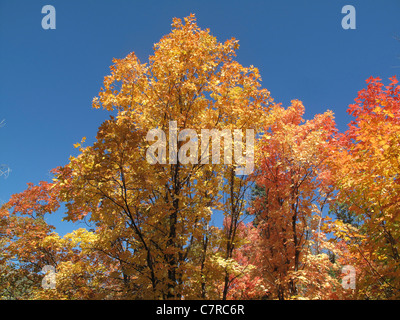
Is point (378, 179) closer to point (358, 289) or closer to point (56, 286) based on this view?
point (358, 289)

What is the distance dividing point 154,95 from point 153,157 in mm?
1660

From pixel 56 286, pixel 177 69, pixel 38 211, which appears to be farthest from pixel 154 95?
pixel 38 211

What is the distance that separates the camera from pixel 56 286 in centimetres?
682
